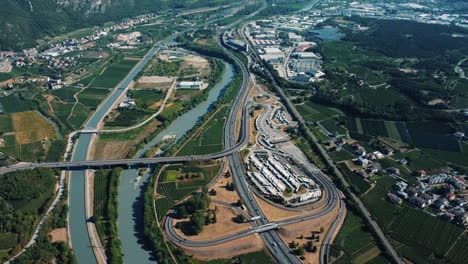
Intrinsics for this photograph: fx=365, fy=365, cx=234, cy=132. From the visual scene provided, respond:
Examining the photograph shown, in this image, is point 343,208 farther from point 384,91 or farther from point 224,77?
point 224,77

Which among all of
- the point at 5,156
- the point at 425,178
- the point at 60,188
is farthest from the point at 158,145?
the point at 425,178

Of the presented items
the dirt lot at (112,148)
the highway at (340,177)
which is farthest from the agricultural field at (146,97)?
the highway at (340,177)

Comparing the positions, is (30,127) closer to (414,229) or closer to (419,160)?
(414,229)

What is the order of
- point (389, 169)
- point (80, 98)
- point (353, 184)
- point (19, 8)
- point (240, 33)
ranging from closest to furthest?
point (353, 184), point (389, 169), point (80, 98), point (19, 8), point (240, 33)

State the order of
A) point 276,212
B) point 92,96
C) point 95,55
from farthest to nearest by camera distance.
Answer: point 95,55, point 92,96, point 276,212

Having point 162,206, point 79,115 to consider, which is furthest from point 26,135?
point 162,206

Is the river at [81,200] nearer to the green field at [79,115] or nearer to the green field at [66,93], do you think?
the green field at [79,115]

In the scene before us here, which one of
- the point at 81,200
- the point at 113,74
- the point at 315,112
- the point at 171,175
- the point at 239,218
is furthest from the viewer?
the point at 113,74

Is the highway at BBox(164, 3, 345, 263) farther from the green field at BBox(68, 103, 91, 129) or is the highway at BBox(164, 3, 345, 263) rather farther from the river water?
the green field at BBox(68, 103, 91, 129)

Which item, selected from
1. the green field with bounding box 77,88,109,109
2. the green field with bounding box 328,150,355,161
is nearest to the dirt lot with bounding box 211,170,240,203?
the green field with bounding box 328,150,355,161
